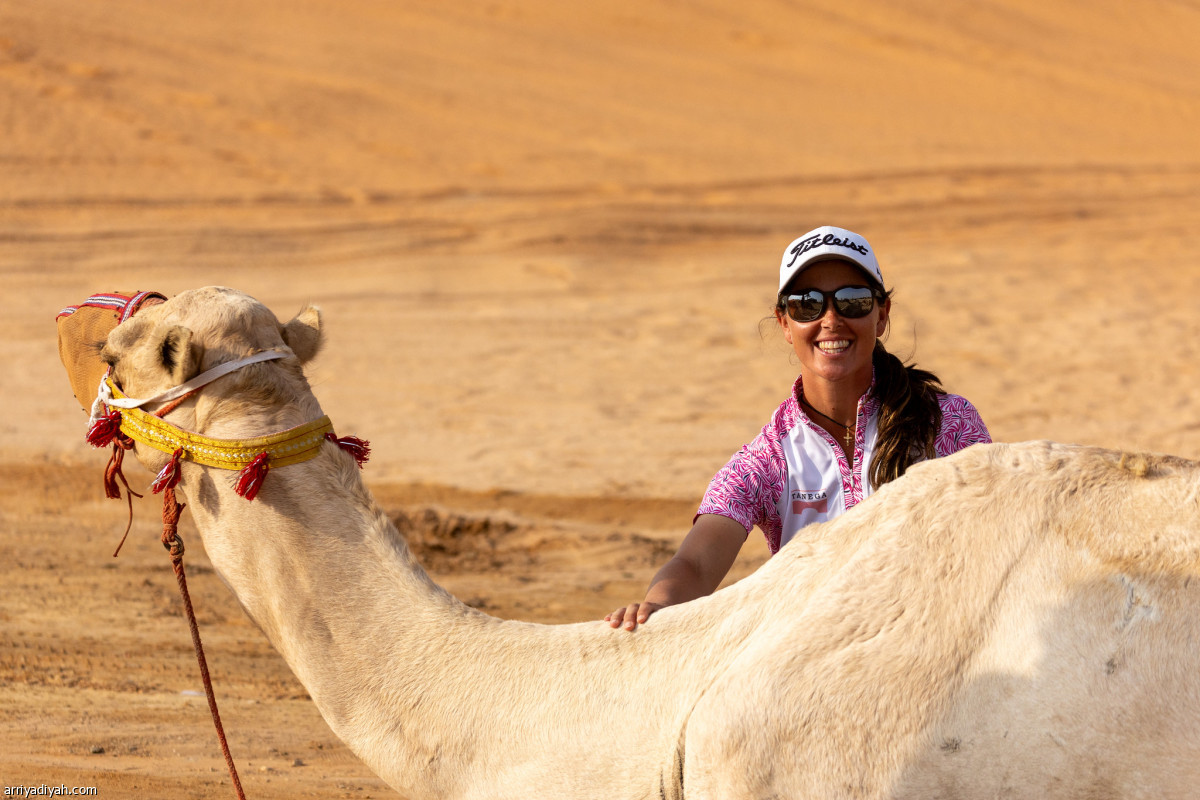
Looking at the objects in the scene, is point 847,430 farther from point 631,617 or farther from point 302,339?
point 302,339

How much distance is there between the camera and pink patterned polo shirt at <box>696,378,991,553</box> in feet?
11.9

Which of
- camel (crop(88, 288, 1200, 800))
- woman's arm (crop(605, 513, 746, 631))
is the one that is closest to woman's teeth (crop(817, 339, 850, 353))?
woman's arm (crop(605, 513, 746, 631))

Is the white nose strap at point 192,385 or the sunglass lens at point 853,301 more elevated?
the sunglass lens at point 853,301

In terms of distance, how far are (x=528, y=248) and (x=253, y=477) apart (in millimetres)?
13845

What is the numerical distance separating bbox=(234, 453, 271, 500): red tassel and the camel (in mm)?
39

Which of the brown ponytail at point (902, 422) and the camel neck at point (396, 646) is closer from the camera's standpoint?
the camel neck at point (396, 646)

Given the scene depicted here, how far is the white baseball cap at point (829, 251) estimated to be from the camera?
11.2ft

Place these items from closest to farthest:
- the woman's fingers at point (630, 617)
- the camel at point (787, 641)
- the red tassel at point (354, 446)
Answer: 1. the camel at point (787, 641)
2. the woman's fingers at point (630, 617)
3. the red tassel at point (354, 446)

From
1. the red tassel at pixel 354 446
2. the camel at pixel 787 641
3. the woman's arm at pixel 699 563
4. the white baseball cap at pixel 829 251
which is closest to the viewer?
the camel at pixel 787 641

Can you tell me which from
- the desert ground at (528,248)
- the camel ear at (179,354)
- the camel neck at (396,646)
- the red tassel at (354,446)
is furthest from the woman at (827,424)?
the desert ground at (528,248)

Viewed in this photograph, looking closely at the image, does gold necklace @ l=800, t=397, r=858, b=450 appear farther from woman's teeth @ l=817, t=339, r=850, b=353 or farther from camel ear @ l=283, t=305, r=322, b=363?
camel ear @ l=283, t=305, r=322, b=363

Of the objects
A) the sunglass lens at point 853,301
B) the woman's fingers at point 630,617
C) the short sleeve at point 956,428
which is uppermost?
the sunglass lens at point 853,301

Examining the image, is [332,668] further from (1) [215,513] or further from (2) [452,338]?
(2) [452,338]

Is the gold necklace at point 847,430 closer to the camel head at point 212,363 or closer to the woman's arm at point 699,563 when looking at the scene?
the woman's arm at point 699,563
